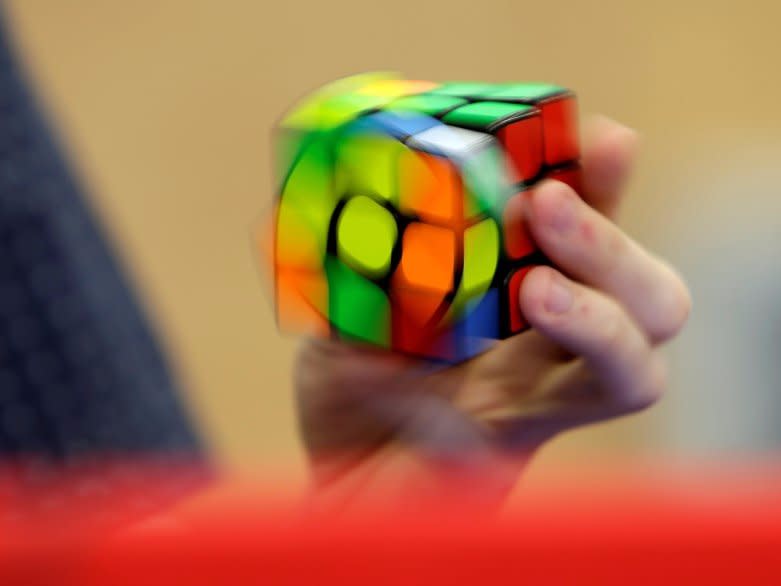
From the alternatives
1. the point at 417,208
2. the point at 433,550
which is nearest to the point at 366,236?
the point at 417,208

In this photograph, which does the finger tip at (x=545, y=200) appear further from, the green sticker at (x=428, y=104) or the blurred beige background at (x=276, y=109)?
the blurred beige background at (x=276, y=109)

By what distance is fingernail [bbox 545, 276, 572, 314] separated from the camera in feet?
0.99

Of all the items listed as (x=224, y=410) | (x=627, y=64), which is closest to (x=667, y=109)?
(x=627, y=64)

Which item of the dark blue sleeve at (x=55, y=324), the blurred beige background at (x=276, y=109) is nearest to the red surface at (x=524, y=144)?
the dark blue sleeve at (x=55, y=324)

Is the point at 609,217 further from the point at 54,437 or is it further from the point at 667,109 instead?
the point at 667,109

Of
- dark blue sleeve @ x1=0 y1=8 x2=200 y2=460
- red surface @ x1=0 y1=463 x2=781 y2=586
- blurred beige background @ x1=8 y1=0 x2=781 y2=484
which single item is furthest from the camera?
blurred beige background @ x1=8 y1=0 x2=781 y2=484

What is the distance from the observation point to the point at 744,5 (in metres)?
0.90

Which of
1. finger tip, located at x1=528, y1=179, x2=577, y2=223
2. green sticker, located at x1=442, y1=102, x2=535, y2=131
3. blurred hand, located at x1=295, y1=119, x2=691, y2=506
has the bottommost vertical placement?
blurred hand, located at x1=295, y1=119, x2=691, y2=506

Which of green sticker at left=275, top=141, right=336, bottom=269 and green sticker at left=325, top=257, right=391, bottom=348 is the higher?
green sticker at left=275, top=141, right=336, bottom=269

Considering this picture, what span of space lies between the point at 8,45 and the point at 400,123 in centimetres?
12

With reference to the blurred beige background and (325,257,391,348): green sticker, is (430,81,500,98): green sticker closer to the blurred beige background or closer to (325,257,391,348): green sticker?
(325,257,391,348): green sticker

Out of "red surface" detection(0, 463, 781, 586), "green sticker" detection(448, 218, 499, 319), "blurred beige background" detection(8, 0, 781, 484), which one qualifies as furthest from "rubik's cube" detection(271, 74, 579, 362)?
"blurred beige background" detection(8, 0, 781, 484)

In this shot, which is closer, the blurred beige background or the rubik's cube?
the rubik's cube

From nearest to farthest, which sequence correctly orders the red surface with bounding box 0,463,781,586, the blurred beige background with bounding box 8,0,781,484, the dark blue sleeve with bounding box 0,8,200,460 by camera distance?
the red surface with bounding box 0,463,781,586, the dark blue sleeve with bounding box 0,8,200,460, the blurred beige background with bounding box 8,0,781,484
